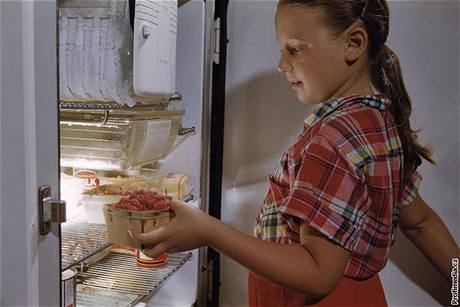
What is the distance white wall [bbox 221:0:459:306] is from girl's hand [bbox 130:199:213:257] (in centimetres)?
69

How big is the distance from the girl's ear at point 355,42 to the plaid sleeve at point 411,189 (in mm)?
380

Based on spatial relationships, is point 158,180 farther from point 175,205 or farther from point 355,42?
point 355,42

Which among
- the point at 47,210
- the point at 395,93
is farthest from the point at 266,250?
the point at 395,93

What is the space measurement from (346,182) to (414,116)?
25.3 inches

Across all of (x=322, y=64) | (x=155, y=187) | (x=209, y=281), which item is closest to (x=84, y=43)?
(x=155, y=187)

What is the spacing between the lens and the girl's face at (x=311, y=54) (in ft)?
3.03

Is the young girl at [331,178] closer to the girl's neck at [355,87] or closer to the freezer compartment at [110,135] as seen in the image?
the girl's neck at [355,87]

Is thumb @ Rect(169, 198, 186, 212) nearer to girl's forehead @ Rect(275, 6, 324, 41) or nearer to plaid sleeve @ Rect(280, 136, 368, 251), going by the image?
plaid sleeve @ Rect(280, 136, 368, 251)

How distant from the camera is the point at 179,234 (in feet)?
2.69

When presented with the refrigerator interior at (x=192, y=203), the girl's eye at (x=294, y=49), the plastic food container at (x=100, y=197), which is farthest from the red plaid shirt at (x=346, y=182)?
the refrigerator interior at (x=192, y=203)

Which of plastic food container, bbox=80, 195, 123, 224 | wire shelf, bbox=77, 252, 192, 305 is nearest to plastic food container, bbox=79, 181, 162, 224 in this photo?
plastic food container, bbox=80, 195, 123, 224

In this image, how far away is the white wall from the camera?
133 centimetres

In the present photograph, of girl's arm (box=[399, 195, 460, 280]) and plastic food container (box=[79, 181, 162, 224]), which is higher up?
plastic food container (box=[79, 181, 162, 224])

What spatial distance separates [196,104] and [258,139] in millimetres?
232
